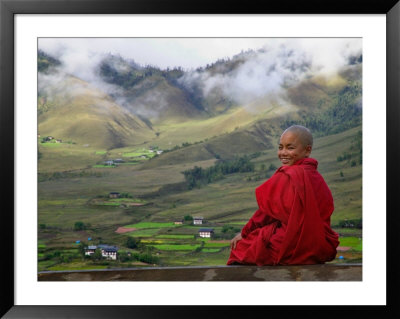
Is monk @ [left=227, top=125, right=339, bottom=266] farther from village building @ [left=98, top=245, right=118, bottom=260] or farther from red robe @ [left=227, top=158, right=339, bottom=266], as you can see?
village building @ [left=98, top=245, right=118, bottom=260]

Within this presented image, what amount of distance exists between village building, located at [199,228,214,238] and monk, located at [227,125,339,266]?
0.29m

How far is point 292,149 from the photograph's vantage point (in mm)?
4984

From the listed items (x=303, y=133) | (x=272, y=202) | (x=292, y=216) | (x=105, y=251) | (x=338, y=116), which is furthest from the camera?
(x=338, y=116)

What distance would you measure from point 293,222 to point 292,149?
2.30ft

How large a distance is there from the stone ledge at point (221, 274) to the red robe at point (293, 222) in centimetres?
8

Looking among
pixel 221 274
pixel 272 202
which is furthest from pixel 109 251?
pixel 272 202

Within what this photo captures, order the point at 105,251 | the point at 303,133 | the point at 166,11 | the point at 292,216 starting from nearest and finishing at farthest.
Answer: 1. the point at 166,11
2. the point at 292,216
3. the point at 303,133
4. the point at 105,251

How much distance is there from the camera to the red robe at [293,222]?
474 centimetres

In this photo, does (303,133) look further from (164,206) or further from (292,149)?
(164,206)

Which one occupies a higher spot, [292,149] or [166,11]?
[166,11]

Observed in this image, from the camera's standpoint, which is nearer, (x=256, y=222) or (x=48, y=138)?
(x=256, y=222)

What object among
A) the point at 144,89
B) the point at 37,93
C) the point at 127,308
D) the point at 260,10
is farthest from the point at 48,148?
the point at 260,10

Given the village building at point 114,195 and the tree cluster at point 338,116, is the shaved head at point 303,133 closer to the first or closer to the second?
the tree cluster at point 338,116

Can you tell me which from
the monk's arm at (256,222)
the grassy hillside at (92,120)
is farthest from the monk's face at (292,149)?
the grassy hillside at (92,120)
